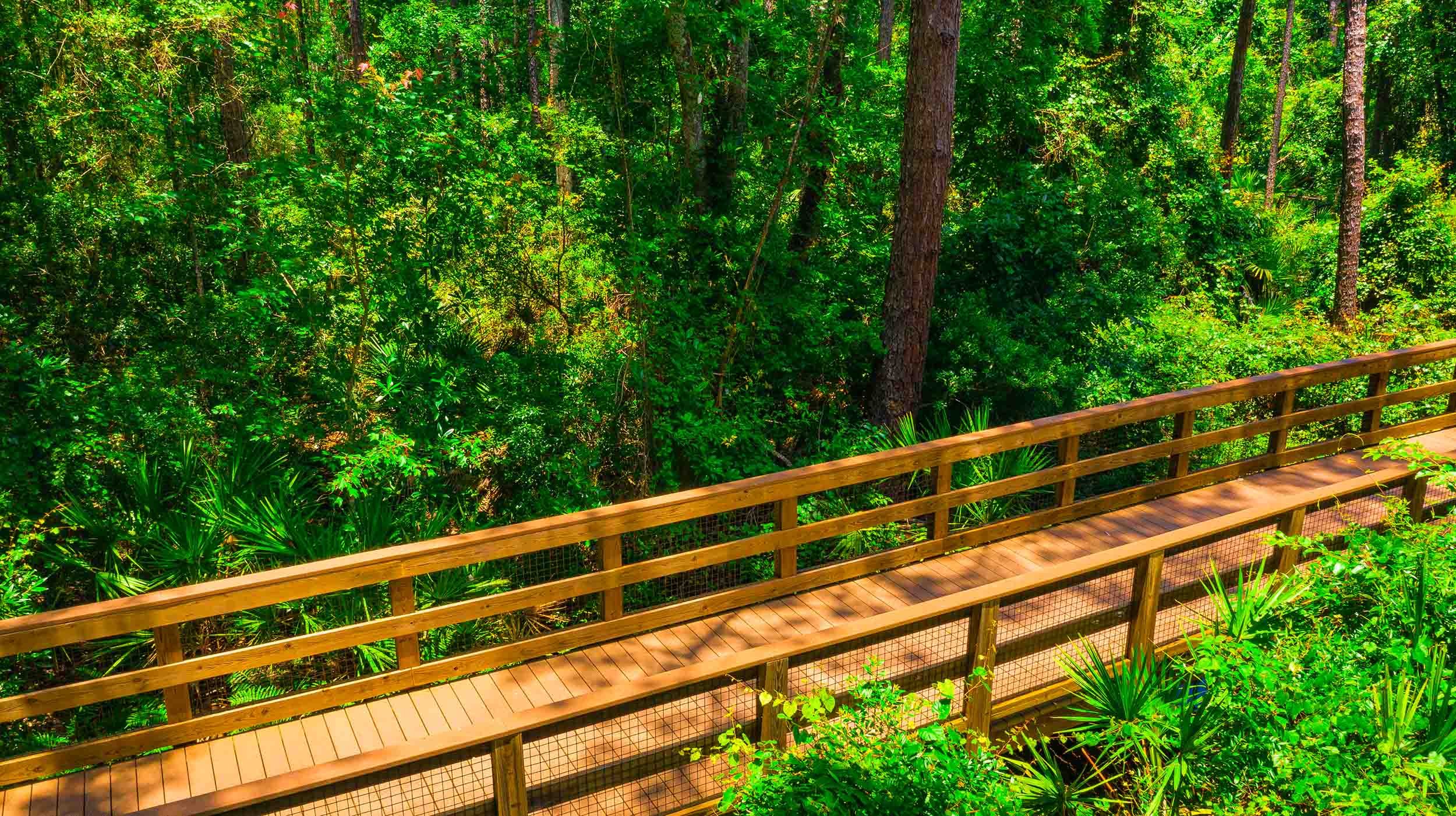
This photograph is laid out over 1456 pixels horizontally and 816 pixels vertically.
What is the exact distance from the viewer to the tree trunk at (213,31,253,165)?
412 inches

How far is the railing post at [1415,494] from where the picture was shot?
7.02 metres

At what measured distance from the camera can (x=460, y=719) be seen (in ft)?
17.9

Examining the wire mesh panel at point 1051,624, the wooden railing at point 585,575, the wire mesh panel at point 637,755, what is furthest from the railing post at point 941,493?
the wire mesh panel at point 637,755

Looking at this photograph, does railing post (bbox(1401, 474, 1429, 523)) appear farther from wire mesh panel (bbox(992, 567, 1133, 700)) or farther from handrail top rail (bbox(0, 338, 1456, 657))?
wire mesh panel (bbox(992, 567, 1133, 700))

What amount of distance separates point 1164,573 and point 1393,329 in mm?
8825

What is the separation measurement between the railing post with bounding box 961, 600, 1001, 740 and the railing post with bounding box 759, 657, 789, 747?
1.12 meters

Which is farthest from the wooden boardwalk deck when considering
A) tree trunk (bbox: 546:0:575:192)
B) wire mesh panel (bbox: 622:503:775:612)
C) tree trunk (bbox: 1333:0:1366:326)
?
tree trunk (bbox: 1333:0:1366:326)

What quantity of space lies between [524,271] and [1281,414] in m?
7.61

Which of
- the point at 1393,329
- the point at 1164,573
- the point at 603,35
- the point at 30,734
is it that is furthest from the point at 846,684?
the point at 1393,329

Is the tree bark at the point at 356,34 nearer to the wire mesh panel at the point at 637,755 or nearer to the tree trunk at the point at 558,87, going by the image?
the tree trunk at the point at 558,87

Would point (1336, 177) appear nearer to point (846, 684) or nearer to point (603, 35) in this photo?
point (603, 35)

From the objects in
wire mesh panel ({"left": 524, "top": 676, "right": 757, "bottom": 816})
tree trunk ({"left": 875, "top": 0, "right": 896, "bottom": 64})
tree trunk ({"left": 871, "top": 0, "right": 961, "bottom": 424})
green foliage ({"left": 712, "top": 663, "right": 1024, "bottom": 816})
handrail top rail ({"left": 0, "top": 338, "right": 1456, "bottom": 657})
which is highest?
tree trunk ({"left": 875, "top": 0, "right": 896, "bottom": 64})

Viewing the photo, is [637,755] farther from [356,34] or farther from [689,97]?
[356,34]

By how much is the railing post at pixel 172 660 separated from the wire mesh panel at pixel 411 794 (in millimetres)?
1557
